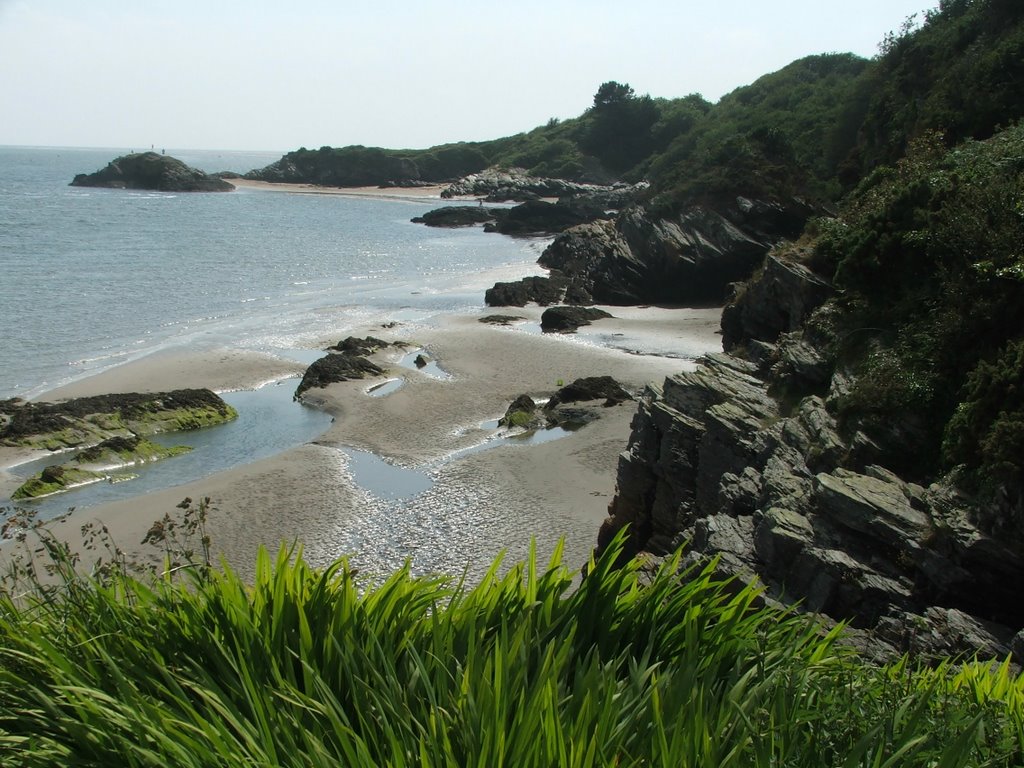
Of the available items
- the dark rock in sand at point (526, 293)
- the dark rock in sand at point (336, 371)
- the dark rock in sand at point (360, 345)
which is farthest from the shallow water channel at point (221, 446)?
the dark rock in sand at point (526, 293)

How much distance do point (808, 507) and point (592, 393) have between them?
15.1m

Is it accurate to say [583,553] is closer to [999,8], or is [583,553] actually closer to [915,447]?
[915,447]

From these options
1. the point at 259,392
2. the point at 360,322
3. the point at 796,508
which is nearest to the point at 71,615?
the point at 796,508

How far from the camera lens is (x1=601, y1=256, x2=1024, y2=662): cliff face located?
10.5 meters

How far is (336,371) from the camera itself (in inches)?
1213

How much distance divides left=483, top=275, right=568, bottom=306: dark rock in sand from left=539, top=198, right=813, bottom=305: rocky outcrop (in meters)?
1.17

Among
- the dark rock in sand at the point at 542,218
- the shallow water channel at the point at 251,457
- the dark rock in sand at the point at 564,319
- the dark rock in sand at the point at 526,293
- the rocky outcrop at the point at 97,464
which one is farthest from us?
the dark rock in sand at the point at 542,218

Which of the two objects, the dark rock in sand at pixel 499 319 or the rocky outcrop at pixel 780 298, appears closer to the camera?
the rocky outcrop at pixel 780 298

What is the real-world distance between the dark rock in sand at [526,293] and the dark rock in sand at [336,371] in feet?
46.1

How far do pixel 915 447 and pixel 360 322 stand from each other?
102 ft

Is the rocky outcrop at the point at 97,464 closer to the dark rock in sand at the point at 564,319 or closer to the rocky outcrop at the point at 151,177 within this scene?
the dark rock in sand at the point at 564,319

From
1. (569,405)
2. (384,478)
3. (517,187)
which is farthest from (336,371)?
(517,187)

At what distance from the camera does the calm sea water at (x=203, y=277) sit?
36844 millimetres

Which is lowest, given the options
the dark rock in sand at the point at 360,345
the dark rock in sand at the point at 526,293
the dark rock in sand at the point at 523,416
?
the dark rock in sand at the point at 523,416
